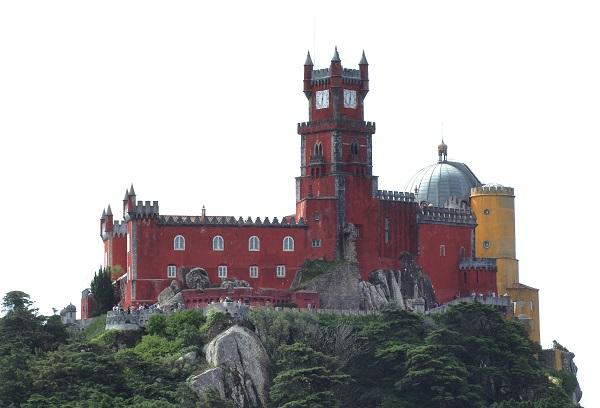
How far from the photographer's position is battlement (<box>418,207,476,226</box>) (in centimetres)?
16300

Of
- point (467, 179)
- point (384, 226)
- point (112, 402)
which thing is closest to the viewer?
point (112, 402)

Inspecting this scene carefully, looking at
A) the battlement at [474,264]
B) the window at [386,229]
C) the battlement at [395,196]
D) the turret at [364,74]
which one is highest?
the turret at [364,74]

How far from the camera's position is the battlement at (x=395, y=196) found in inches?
6324

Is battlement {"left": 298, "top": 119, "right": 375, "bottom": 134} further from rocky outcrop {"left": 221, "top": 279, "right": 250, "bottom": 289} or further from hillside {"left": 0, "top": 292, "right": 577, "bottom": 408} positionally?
hillside {"left": 0, "top": 292, "right": 577, "bottom": 408}

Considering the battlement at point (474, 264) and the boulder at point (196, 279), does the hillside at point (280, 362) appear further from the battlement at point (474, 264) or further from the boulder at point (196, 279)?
the battlement at point (474, 264)

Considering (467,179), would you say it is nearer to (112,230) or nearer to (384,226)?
(384,226)

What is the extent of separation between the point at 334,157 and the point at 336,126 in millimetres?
2315

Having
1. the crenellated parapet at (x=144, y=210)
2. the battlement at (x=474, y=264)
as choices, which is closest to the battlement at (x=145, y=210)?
the crenellated parapet at (x=144, y=210)

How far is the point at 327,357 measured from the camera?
470 feet

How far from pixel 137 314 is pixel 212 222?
1030 centimetres

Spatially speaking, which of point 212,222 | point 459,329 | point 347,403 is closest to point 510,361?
point 459,329

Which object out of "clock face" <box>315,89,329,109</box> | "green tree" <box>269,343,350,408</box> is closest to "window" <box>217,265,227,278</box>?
"green tree" <box>269,343,350,408</box>

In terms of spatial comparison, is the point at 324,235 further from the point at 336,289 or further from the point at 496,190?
the point at 496,190

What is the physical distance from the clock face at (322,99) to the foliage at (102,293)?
20583mm
